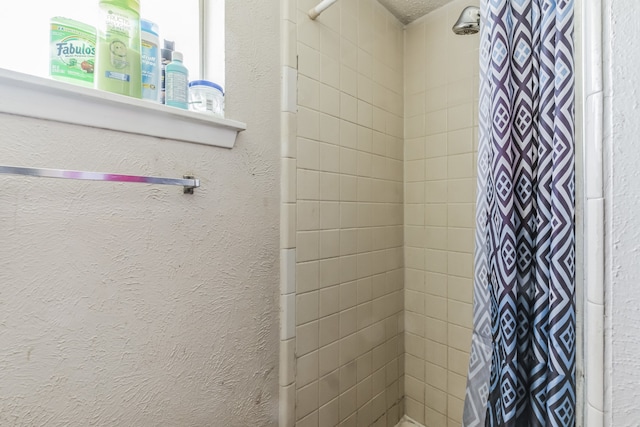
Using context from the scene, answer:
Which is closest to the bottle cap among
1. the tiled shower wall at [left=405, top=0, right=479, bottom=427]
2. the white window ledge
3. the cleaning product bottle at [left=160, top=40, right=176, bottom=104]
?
the cleaning product bottle at [left=160, top=40, right=176, bottom=104]

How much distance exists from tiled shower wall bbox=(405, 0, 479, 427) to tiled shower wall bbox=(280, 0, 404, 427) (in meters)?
0.06

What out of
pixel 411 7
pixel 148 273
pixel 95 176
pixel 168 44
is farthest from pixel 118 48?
pixel 411 7

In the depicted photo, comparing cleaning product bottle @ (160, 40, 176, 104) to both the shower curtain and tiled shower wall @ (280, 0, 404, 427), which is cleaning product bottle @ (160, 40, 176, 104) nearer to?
tiled shower wall @ (280, 0, 404, 427)

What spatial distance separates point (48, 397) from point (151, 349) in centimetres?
19

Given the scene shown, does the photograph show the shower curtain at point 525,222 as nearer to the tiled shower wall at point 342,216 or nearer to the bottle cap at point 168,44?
the tiled shower wall at point 342,216

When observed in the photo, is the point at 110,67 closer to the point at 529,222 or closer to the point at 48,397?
the point at 48,397

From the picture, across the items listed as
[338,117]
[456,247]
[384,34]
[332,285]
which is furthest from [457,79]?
[332,285]

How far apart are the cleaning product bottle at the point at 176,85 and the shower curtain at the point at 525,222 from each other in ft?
2.52

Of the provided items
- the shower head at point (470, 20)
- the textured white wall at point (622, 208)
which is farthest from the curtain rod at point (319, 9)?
the textured white wall at point (622, 208)

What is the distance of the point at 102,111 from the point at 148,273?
0.38 meters

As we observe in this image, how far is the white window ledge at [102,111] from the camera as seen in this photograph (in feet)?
1.93

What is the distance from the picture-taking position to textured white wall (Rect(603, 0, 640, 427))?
13.3 inches

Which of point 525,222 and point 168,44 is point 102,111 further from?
point 525,222

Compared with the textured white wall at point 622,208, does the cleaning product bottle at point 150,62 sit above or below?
above
